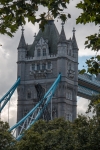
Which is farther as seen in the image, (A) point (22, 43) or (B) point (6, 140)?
(A) point (22, 43)

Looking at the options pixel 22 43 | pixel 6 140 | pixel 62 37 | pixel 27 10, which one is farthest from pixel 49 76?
pixel 27 10

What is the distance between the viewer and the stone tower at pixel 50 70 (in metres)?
95.3

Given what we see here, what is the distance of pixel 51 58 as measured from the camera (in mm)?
98938

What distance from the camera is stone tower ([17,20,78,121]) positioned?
9531 cm

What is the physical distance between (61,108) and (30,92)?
8208mm

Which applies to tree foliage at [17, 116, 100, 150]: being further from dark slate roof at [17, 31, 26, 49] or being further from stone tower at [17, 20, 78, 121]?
dark slate roof at [17, 31, 26, 49]

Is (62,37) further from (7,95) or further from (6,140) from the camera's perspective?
(6,140)

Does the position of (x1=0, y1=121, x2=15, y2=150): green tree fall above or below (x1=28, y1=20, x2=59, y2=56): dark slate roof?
below

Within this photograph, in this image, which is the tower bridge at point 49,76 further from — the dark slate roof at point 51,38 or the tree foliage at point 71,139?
the tree foliage at point 71,139

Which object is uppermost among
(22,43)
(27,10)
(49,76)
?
(22,43)

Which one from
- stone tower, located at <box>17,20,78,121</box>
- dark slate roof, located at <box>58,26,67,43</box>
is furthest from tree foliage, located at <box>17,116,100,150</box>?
dark slate roof, located at <box>58,26,67,43</box>

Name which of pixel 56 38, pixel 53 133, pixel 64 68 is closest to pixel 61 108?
pixel 64 68

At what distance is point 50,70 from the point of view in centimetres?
9769

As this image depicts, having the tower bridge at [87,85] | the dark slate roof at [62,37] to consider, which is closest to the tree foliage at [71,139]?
the dark slate roof at [62,37]
